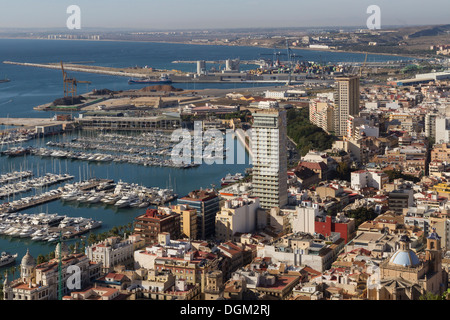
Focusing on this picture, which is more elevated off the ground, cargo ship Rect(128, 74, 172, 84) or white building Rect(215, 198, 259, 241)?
cargo ship Rect(128, 74, 172, 84)

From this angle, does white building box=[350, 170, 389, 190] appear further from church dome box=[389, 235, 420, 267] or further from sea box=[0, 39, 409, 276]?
church dome box=[389, 235, 420, 267]

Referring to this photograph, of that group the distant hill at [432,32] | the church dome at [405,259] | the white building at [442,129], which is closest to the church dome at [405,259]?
the church dome at [405,259]

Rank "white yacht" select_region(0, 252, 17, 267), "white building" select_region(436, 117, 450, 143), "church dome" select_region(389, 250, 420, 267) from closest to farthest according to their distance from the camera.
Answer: "church dome" select_region(389, 250, 420, 267) < "white yacht" select_region(0, 252, 17, 267) < "white building" select_region(436, 117, 450, 143)

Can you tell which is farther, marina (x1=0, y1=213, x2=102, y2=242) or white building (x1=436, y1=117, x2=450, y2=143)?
white building (x1=436, y1=117, x2=450, y2=143)

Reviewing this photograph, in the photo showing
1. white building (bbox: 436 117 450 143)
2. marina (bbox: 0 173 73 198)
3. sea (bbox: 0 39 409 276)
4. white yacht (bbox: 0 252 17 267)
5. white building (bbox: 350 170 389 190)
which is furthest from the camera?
white building (bbox: 436 117 450 143)

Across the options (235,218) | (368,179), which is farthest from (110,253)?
(368,179)

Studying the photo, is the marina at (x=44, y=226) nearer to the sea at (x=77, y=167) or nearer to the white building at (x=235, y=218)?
the sea at (x=77, y=167)

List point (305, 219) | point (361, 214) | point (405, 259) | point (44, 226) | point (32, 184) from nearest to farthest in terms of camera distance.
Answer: point (405, 259)
point (305, 219)
point (361, 214)
point (44, 226)
point (32, 184)

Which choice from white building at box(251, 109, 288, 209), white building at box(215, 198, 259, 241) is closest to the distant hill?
white building at box(251, 109, 288, 209)

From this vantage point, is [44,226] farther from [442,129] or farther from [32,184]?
[442,129]
